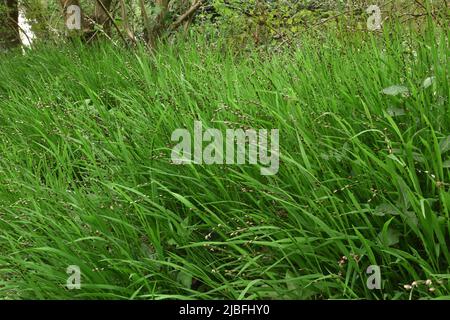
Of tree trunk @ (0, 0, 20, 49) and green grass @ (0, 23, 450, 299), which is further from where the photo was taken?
tree trunk @ (0, 0, 20, 49)

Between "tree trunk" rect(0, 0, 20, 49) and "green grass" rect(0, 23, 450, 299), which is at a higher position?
"tree trunk" rect(0, 0, 20, 49)

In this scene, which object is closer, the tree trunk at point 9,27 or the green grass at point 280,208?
the green grass at point 280,208

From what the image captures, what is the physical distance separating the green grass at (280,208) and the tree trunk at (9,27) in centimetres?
491

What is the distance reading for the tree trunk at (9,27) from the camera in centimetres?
632

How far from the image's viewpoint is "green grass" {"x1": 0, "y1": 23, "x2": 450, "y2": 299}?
135cm

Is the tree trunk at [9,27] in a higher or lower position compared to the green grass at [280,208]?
higher

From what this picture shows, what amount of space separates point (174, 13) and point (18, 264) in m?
3.44

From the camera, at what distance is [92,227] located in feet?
5.36

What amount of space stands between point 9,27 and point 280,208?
6.04m

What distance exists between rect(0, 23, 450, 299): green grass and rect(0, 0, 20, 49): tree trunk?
193 inches

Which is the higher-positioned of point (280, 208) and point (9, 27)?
point (9, 27)

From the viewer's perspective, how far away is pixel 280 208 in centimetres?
158

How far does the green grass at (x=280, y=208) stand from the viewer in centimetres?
135
